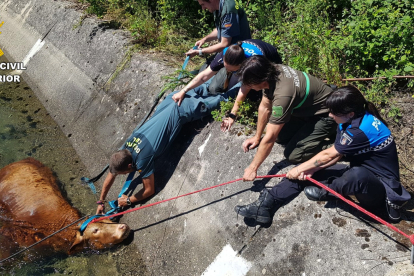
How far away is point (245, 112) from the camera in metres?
4.76

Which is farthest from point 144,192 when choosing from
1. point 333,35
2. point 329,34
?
point 333,35

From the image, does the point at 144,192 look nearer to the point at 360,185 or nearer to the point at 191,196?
the point at 191,196

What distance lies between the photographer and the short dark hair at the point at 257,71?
3404 millimetres

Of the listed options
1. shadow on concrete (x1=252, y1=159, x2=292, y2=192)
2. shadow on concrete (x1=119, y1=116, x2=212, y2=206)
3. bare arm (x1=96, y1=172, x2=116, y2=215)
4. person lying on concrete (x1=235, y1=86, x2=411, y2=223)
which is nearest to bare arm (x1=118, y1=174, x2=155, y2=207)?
shadow on concrete (x1=119, y1=116, x2=212, y2=206)

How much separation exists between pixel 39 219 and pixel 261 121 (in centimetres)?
381

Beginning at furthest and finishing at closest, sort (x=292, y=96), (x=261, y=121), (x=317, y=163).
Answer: (x=261, y=121)
(x=292, y=96)
(x=317, y=163)

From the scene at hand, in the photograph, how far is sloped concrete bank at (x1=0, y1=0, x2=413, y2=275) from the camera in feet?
10.6

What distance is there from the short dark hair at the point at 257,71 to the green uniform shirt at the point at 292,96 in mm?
99

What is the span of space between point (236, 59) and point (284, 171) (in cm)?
137

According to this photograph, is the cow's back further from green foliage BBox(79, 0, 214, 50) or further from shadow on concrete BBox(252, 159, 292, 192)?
green foliage BBox(79, 0, 214, 50)

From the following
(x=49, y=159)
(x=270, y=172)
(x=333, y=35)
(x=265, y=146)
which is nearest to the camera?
(x=265, y=146)

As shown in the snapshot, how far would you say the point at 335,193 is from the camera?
3270 mm

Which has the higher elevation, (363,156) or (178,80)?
(363,156)

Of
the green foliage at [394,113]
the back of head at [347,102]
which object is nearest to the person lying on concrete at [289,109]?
the back of head at [347,102]
